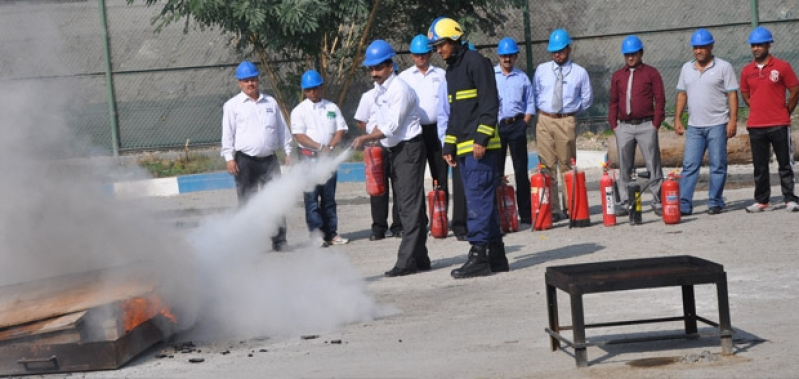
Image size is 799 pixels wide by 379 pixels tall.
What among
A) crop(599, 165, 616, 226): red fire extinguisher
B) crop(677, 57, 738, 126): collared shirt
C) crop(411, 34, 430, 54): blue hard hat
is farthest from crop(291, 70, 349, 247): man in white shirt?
crop(677, 57, 738, 126): collared shirt

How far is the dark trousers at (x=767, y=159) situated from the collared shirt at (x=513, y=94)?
8.90ft

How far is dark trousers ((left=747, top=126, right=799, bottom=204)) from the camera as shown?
499 inches

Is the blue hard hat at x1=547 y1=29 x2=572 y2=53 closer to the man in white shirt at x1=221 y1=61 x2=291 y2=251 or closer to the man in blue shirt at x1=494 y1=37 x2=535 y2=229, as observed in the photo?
the man in blue shirt at x1=494 y1=37 x2=535 y2=229

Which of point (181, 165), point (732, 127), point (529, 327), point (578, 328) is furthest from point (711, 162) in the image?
point (181, 165)

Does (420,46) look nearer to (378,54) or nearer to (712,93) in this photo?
(378,54)

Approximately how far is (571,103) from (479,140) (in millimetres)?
4139

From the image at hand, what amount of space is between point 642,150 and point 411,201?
13.5 ft

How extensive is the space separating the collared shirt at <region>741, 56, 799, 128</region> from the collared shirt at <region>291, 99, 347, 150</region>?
4.97 m

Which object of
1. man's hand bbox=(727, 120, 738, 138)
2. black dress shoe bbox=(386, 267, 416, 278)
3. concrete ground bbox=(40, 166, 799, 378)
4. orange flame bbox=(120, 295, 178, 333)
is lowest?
concrete ground bbox=(40, 166, 799, 378)

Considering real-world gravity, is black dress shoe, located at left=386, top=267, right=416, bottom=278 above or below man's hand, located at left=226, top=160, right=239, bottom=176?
below

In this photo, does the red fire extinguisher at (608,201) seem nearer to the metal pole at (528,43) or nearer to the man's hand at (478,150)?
the man's hand at (478,150)

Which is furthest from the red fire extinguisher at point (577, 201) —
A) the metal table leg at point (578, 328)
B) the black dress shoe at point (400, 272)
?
the metal table leg at point (578, 328)

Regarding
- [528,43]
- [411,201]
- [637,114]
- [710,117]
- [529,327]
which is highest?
[528,43]

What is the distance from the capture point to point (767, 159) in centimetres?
1292
